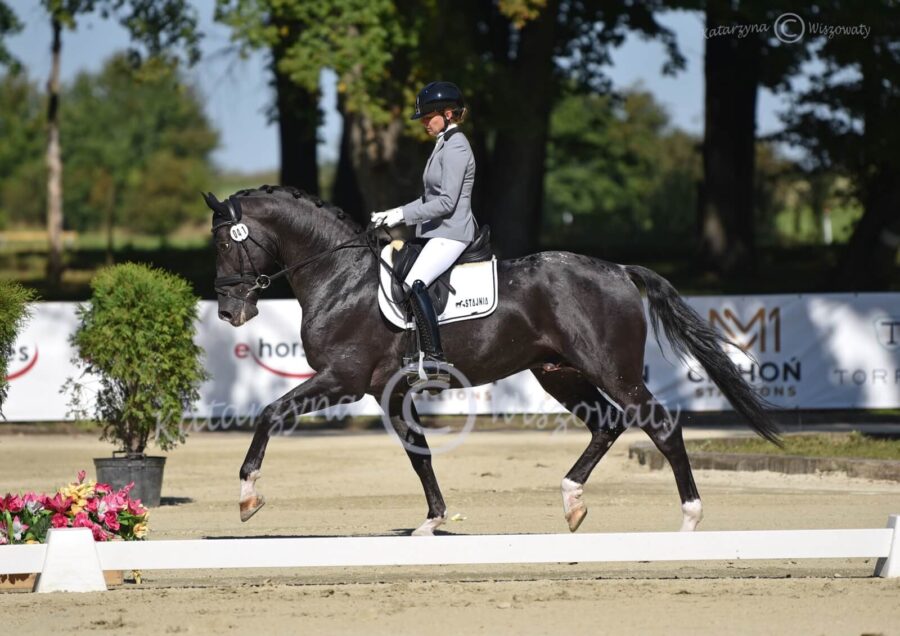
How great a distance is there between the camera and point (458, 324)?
9008 millimetres

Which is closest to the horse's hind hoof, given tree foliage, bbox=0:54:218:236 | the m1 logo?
the m1 logo

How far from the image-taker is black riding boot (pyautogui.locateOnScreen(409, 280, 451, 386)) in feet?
28.8

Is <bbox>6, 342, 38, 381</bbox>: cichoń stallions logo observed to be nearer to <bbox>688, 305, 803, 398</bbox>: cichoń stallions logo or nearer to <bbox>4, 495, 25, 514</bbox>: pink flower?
<bbox>688, 305, 803, 398</bbox>: cichoń stallions logo

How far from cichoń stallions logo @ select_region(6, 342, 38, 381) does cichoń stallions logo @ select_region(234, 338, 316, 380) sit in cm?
274

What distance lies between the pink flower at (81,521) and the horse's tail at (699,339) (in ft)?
13.5

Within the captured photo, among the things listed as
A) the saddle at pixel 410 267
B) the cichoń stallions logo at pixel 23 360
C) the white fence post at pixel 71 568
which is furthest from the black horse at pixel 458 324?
the cichoń stallions logo at pixel 23 360

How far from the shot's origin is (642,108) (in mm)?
83875

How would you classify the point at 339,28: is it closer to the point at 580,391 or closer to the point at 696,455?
the point at 696,455

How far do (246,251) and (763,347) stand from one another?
1141 cm

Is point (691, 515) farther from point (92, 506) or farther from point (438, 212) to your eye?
point (92, 506)

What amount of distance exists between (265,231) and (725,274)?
2288 cm

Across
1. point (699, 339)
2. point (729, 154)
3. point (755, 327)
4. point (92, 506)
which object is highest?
point (729, 154)

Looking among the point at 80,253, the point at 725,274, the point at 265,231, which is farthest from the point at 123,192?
the point at 265,231

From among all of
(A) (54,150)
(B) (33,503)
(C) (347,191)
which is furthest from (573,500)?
(A) (54,150)
